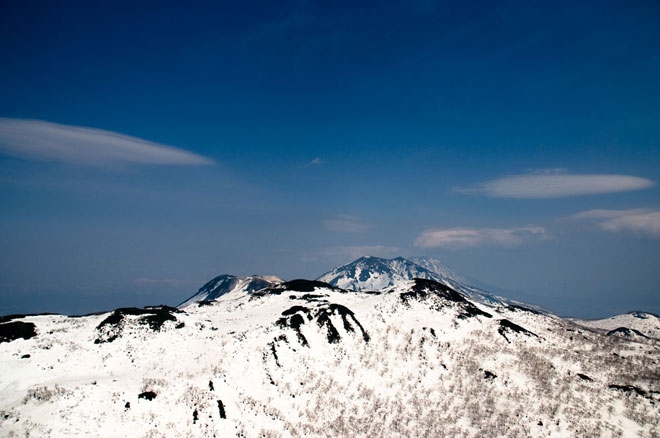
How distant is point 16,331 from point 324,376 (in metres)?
49.1

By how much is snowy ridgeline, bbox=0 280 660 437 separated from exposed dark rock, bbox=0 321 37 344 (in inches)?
10.1

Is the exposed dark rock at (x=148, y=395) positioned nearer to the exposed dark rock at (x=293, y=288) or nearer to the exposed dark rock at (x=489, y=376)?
the exposed dark rock at (x=489, y=376)

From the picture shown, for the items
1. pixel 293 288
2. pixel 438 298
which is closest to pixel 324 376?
pixel 438 298

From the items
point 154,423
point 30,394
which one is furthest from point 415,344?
point 30,394

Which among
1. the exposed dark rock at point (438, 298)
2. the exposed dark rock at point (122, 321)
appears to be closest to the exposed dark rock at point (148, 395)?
the exposed dark rock at point (122, 321)

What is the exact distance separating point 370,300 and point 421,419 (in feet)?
116

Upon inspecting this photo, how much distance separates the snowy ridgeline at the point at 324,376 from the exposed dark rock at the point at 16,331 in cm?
26

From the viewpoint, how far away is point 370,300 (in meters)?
82.6

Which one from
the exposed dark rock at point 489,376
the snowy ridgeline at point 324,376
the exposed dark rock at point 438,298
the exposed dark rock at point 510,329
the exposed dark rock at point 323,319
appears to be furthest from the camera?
the exposed dark rock at point 438,298

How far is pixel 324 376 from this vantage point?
184 ft

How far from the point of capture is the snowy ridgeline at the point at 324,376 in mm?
42250

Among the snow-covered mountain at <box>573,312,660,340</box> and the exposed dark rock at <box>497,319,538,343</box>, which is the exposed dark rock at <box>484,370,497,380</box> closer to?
the exposed dark rock at <box>497,319,538,343</box>

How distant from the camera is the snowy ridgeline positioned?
42250 mm

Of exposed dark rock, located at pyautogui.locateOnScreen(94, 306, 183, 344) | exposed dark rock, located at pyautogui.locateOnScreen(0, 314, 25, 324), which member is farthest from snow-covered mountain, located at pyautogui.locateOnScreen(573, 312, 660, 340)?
exposed dark rock, located at pyautogui.locateOnScreen(0, 314, 25, 324)
